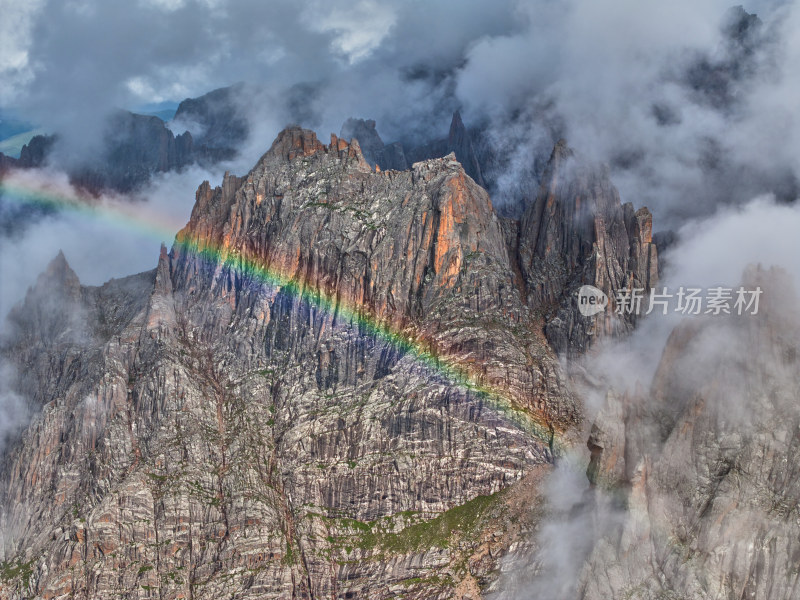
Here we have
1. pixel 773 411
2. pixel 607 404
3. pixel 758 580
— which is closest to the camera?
pixel 758 580

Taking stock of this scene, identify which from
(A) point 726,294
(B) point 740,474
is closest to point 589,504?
(B) point 740,474

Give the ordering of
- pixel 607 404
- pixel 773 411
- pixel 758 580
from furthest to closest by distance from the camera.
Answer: pixel 607 404 < pixel 773 411 < pixel 758 580

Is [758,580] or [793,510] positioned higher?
[793,510]

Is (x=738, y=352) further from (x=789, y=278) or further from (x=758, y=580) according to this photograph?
(x=758, y=580)

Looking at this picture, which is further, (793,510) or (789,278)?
(789,278)

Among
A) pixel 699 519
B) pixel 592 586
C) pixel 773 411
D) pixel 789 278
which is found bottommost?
pixel 592 586

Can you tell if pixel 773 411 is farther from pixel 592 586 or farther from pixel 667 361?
pixel 592 586
